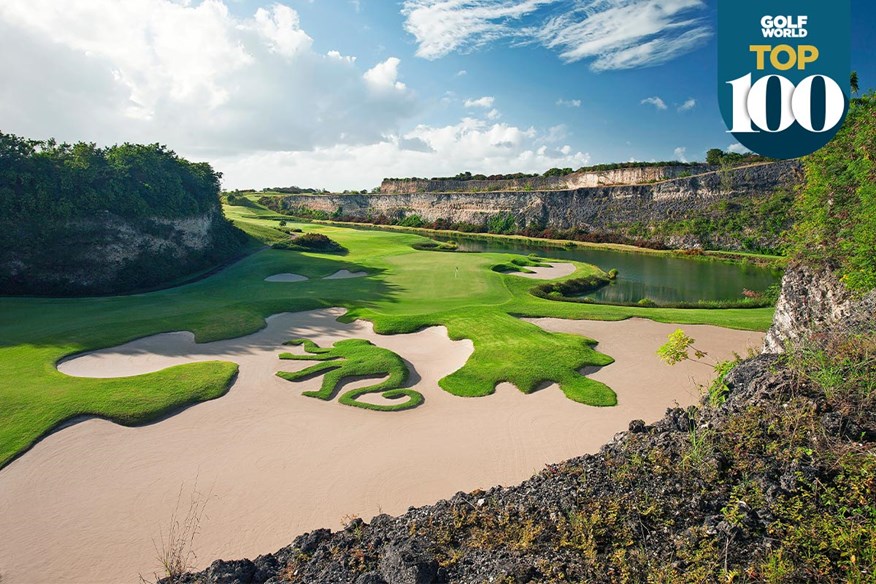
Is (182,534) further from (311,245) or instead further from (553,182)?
(553,182)

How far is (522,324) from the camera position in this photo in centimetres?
2109

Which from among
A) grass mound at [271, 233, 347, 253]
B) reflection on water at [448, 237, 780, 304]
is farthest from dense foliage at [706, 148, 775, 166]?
grass mound at [271, 233, 347, 253]

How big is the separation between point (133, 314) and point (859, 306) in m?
27.1

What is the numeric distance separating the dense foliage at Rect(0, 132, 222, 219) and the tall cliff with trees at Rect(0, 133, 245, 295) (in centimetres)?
5

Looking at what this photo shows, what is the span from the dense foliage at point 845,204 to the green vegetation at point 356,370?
484 inches

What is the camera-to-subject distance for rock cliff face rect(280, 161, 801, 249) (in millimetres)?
56969

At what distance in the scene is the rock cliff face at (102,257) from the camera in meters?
25.8

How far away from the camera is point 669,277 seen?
127ft

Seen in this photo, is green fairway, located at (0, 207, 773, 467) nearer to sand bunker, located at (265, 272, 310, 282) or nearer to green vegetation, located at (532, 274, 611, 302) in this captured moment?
sand bunker, located at (265, 272, 310, 282)

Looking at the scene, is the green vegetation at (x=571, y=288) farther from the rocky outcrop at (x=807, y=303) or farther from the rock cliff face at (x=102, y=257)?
the rock cliff face at (x=102, y=257)

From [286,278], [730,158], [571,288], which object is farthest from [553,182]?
[286,278]

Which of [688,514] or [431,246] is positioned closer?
[688,514]

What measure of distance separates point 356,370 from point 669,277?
32894 millimetres

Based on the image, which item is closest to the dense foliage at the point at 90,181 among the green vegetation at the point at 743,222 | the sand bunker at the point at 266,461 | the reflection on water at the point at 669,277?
the sand bunker at the point at 266,461
